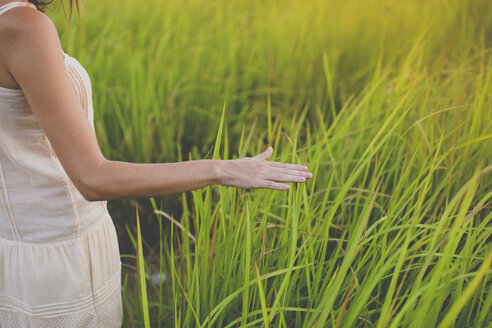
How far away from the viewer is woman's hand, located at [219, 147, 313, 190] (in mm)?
829

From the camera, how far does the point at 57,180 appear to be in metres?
0.92

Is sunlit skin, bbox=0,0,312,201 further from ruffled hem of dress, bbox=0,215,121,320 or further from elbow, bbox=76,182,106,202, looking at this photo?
ruffled hem of dress, bbox=0,215,121,320

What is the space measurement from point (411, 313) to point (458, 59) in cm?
194

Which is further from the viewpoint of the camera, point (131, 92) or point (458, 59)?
point (458, 59)

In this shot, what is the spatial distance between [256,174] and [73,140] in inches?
13.6

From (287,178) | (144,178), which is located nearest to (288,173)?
(287,178)

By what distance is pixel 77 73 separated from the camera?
90cm

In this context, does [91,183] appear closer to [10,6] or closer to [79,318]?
[10,6]

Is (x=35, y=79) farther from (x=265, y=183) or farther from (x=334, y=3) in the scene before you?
(x=334, y=3)

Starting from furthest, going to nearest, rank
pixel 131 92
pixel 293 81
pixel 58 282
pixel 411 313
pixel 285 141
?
pixel 293 81 < pixel 131 92 < pixel 285 141 < pixel 58 282 < pixel 411 313

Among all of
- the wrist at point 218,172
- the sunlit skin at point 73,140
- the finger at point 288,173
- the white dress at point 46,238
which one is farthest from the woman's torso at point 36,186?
the finger at point 288,173

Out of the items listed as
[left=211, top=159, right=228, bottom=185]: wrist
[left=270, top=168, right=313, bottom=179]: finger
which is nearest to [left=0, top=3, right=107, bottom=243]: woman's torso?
[left=211, top=159, right=228, bottom=185]: wrist

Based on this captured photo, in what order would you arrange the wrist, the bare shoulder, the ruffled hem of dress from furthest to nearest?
the ruffled hem of dress → the wrist → the bare shoulder

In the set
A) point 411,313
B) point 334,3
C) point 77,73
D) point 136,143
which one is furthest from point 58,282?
point 334,3
